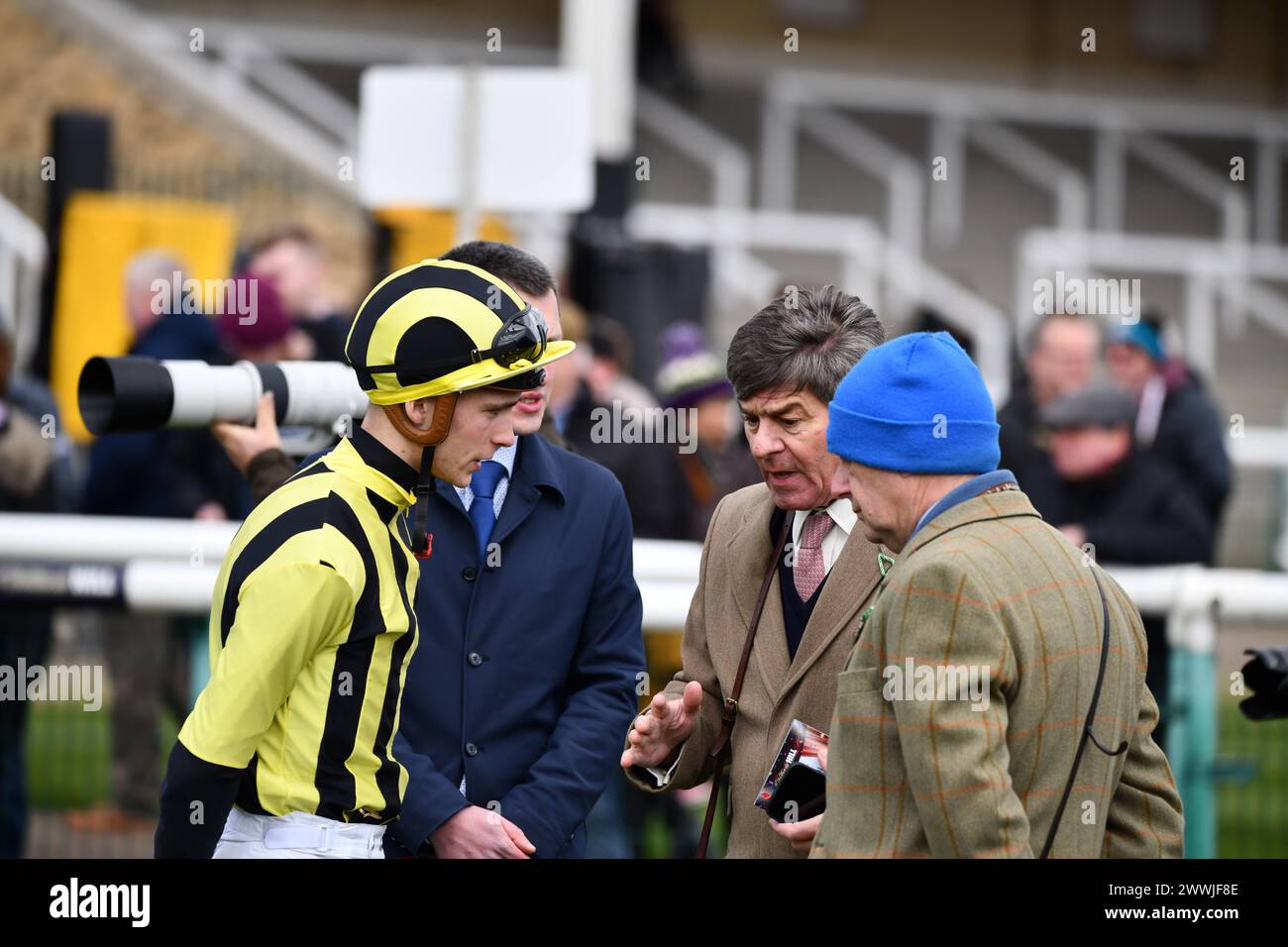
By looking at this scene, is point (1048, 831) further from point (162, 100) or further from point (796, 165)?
point (796, 165)

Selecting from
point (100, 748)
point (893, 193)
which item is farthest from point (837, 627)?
point (893, 193)

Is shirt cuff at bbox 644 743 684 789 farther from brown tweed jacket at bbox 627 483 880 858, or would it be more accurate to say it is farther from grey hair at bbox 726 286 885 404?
grey hair at bbox 726 286 885 404

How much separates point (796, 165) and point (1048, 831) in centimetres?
1998

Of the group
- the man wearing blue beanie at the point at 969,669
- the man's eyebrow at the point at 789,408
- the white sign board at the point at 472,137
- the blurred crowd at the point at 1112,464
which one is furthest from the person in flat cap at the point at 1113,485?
the man wearing blue beanie at the point at 969,669

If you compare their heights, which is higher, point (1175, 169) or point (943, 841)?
point (1175, 169)

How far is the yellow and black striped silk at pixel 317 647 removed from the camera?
320cm

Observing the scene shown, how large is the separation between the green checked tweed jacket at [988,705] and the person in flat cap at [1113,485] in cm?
387

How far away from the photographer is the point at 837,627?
3.63 m
